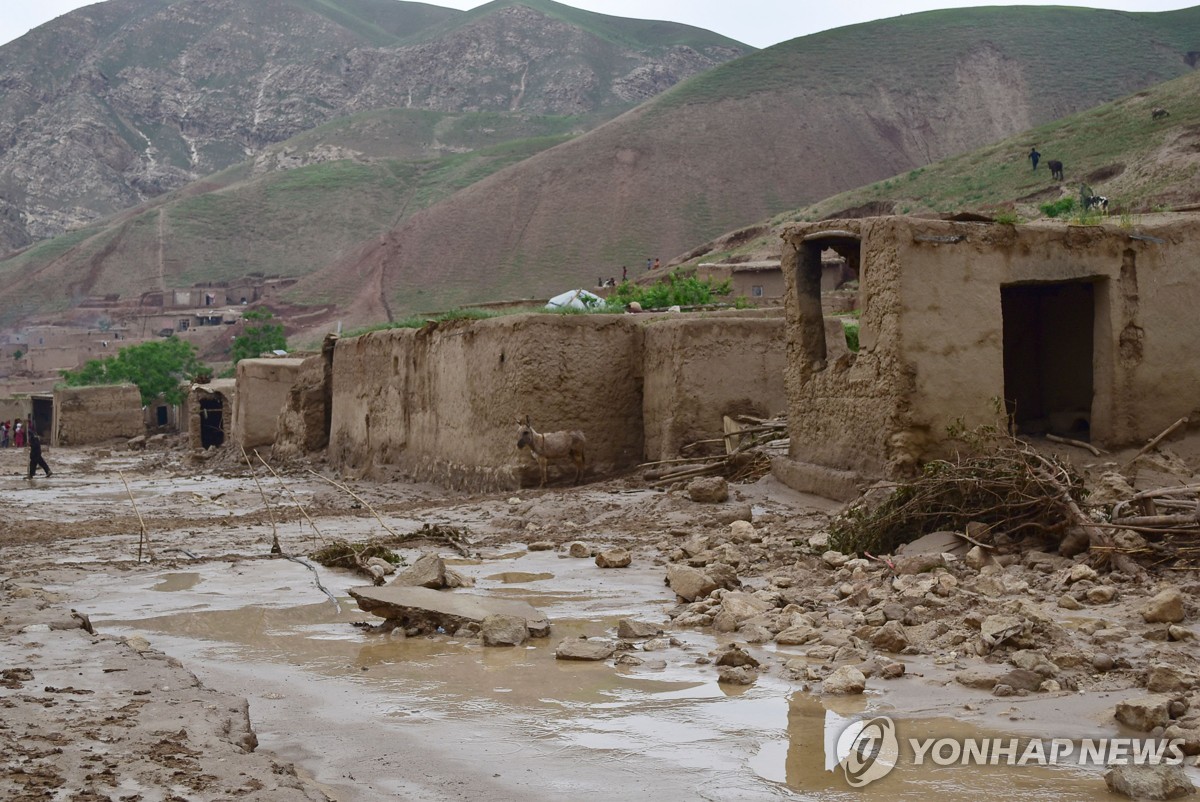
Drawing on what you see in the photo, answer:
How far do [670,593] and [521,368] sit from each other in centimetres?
564

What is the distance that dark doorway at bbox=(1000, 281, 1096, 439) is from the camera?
9.95 meters

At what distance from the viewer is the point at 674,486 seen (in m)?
11.0

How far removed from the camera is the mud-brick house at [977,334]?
854cm

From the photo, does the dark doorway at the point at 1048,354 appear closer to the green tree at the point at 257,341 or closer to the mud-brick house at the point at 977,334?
the mud-brick house at the point at 977,334

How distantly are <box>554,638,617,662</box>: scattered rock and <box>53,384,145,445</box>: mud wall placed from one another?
30.5 metres

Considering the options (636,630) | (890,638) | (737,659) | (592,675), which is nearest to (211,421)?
(636,630)

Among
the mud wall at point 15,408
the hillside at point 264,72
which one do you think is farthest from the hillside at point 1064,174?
the hillside at point 264,72

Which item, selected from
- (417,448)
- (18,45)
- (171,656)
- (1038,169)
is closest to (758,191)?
(1038,169)

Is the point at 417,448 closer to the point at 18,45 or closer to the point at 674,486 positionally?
the point at 674,486

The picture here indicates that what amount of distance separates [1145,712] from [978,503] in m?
3.53

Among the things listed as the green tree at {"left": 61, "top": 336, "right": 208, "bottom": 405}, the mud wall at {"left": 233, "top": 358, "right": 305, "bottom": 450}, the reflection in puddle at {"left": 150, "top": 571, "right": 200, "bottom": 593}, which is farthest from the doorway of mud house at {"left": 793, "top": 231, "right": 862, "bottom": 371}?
the green tree at {"left": 61, "top": 336, "right": 208, "bottom": 405}

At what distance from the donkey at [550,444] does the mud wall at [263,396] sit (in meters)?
10.7

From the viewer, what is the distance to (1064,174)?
131 ft

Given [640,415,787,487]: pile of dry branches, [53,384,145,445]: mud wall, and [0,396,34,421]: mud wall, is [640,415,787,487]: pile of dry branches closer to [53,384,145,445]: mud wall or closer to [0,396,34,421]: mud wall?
[53,384,145,445]: mud wall
